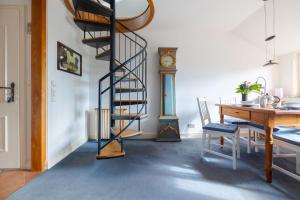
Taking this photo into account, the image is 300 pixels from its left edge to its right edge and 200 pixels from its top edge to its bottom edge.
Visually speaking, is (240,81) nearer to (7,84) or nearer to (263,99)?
(263,99)

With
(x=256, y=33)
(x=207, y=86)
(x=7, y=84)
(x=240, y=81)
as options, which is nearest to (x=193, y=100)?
(x=207, y=86)

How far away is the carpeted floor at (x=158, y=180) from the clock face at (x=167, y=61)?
6.30 ft

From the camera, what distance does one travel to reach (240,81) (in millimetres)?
3783

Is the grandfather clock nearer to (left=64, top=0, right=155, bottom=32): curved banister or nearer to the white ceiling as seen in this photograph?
(left=64, top=0, right=155, bottom=32): curved banister

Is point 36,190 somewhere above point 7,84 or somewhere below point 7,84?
below

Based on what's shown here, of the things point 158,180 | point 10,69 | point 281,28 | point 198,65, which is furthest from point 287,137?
point 10,69

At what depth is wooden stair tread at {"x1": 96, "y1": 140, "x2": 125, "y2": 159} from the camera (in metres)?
1.92

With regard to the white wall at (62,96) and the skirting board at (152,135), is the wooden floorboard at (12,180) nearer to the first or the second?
the white wall at (62,96)

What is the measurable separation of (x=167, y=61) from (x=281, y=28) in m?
2.31

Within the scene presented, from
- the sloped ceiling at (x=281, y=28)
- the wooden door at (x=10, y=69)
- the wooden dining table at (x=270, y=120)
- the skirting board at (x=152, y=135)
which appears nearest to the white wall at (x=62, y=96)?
the wooden door at (x=10, y=69)

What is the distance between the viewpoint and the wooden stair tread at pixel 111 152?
192cm

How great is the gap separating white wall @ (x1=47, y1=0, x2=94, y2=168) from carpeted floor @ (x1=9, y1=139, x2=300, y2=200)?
314mm

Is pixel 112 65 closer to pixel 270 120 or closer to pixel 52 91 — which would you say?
pixel 52 91

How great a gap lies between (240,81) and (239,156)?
2036mm
